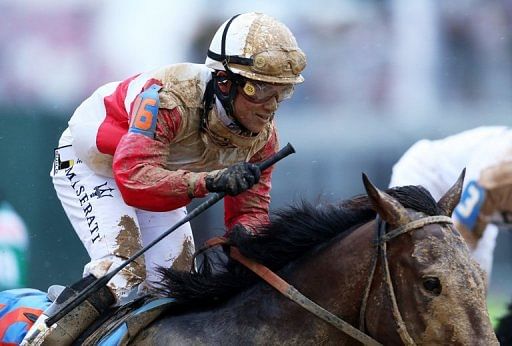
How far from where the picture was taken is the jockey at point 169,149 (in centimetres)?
397

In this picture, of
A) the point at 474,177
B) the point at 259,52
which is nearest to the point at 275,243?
the point at 259,52

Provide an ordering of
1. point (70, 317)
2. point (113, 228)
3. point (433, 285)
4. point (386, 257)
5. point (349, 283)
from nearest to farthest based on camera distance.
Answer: point (433, 285) < point (386, 257) < point (349, 283) < point (70, 317) < point (113, 228)

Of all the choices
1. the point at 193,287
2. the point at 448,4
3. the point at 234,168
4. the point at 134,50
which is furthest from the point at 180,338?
the point at 448,4

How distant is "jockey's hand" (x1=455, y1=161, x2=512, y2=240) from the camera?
7590 millimetres

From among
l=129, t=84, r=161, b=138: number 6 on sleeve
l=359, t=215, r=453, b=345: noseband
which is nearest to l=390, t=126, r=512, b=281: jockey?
l=129, t=84, r=161, b=138: number 6 on sleeve

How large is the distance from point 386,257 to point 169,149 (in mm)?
1194

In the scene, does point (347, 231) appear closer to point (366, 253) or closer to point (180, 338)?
point (366, 253)

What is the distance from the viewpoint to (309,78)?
26.1ft

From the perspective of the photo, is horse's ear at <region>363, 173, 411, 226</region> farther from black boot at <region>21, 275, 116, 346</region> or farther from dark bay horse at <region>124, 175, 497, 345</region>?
black boot at <region>21, 275, 116, 346</region>

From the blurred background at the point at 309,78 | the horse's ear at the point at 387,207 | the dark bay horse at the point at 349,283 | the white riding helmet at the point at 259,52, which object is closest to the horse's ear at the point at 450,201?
the dark bay horse at the point at 349,283

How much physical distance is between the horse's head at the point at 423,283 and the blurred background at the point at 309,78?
4.22 meters

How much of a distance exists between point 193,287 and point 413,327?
93 centimetres

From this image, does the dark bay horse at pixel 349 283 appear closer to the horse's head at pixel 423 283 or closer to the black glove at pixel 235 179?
the horse's head at pixel 423 283

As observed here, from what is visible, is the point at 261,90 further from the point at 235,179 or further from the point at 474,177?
the point at 474,177
